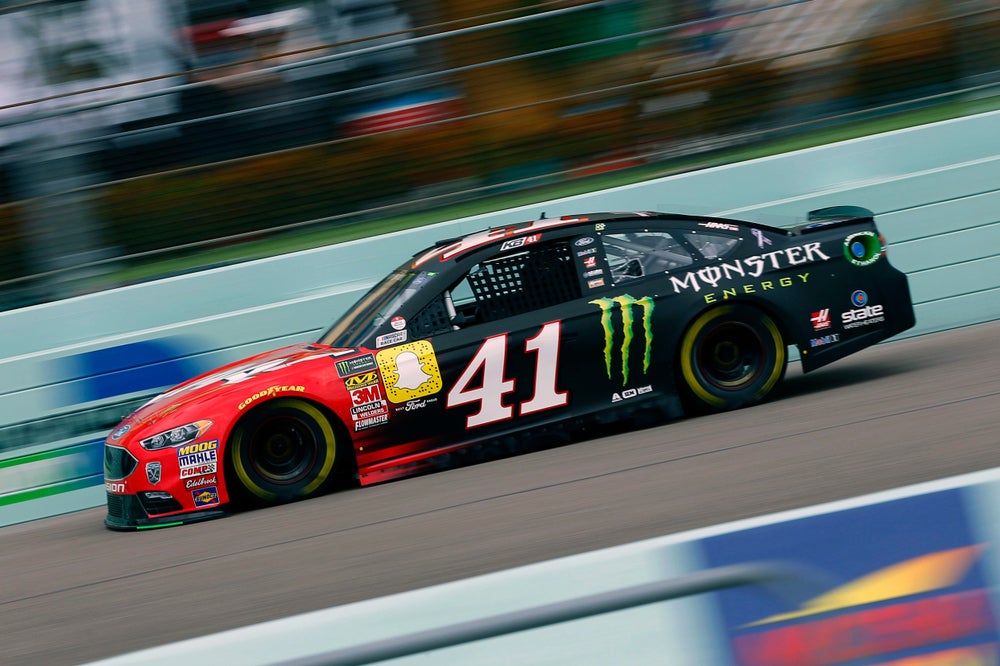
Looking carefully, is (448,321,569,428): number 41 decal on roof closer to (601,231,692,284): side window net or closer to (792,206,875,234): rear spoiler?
(601,231,692,284): side window net

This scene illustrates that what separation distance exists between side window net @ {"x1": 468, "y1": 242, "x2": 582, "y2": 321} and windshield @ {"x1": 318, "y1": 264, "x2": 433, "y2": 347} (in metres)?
0.37

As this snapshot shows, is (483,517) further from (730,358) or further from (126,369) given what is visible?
(126,369)

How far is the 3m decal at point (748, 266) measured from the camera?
7.17 m

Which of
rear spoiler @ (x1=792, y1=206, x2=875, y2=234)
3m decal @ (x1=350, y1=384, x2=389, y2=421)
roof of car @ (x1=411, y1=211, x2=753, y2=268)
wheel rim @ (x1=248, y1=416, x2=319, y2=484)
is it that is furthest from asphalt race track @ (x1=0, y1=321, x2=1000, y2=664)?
roof of car @ (x1=411, y1=211, x2=753, y2=268)

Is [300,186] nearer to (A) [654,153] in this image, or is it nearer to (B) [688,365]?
(A) [654,153]

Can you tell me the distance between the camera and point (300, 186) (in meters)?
9.48

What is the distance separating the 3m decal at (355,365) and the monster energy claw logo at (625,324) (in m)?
1.44

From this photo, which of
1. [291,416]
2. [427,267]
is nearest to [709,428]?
[427,267]

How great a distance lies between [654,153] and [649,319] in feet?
11.0

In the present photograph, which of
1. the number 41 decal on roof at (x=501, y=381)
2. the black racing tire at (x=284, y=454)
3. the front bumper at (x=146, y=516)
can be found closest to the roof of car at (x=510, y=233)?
the number 41 decal on roof at (x=501, y=381)

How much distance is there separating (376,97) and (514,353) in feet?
12.0

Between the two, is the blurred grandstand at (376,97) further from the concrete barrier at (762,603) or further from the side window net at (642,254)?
the concrete barrier at (762,603)

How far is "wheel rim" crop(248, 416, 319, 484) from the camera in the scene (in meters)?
6.73

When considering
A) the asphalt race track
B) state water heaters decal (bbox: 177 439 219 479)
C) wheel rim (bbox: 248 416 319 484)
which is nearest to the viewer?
the asphalt race track
